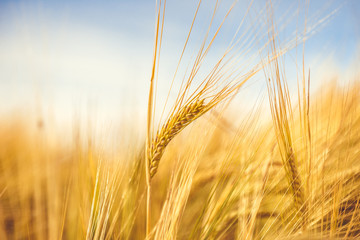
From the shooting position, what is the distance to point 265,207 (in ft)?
1.95

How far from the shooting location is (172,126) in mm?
477

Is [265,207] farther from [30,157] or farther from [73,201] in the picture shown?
[30,157]

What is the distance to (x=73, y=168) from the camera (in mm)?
546

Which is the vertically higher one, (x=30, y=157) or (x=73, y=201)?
(x=30, y=157)

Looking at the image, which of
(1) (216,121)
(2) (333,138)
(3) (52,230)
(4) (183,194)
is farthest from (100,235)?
(2) (333,138)

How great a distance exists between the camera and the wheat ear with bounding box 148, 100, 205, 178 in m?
0.48

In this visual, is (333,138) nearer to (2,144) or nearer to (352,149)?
(352,149)

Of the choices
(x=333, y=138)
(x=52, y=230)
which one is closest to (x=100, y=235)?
(x=52, y=230)

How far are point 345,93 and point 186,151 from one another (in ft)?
1.35

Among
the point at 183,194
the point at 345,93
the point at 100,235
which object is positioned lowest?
the point at 100,235

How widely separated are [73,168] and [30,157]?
10 cm

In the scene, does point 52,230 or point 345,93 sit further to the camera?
point 345,93

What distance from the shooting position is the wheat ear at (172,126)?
480 millimetres

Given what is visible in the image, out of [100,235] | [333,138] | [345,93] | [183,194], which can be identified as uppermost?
[345,93]
